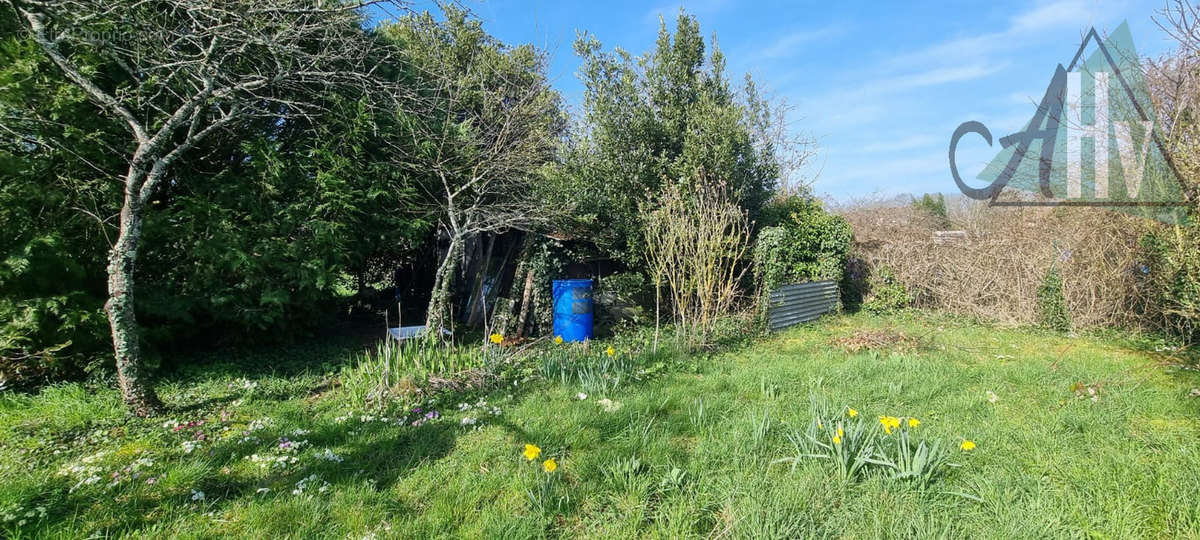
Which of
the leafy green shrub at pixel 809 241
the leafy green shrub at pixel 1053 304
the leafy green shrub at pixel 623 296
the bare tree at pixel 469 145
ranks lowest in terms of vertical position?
the leafy green shrub at pixel 1053 304

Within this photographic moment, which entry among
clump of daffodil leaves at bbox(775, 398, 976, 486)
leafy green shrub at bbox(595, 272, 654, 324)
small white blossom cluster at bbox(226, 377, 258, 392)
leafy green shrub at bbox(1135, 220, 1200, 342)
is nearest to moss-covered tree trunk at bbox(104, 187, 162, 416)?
small white blossom cluster at bbox(226, 377, 258, 392)

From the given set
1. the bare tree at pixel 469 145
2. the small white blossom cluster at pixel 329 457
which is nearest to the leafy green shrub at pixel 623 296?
the bare tree at pixel 469 145

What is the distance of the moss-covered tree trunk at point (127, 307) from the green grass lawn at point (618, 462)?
0.24 m

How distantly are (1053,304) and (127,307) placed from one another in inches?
402

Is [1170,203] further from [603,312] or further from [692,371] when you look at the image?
[603,312]

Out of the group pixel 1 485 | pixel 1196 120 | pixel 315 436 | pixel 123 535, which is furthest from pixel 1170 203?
pixel 1 485

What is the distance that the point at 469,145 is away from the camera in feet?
20.2

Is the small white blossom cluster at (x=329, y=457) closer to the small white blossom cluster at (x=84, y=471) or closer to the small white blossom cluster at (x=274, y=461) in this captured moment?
the small white blossom cluster at (x=274, y=461)

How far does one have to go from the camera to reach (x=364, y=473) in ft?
8.20

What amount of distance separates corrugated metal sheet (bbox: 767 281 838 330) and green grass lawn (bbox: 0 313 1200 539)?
8.79ft

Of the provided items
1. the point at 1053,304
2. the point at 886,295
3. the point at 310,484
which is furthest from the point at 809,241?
the point at 310,484

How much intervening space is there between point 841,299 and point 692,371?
5484mm

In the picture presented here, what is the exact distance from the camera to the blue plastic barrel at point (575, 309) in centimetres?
629

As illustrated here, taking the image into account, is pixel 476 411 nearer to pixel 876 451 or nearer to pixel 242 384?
pixel 876 451
